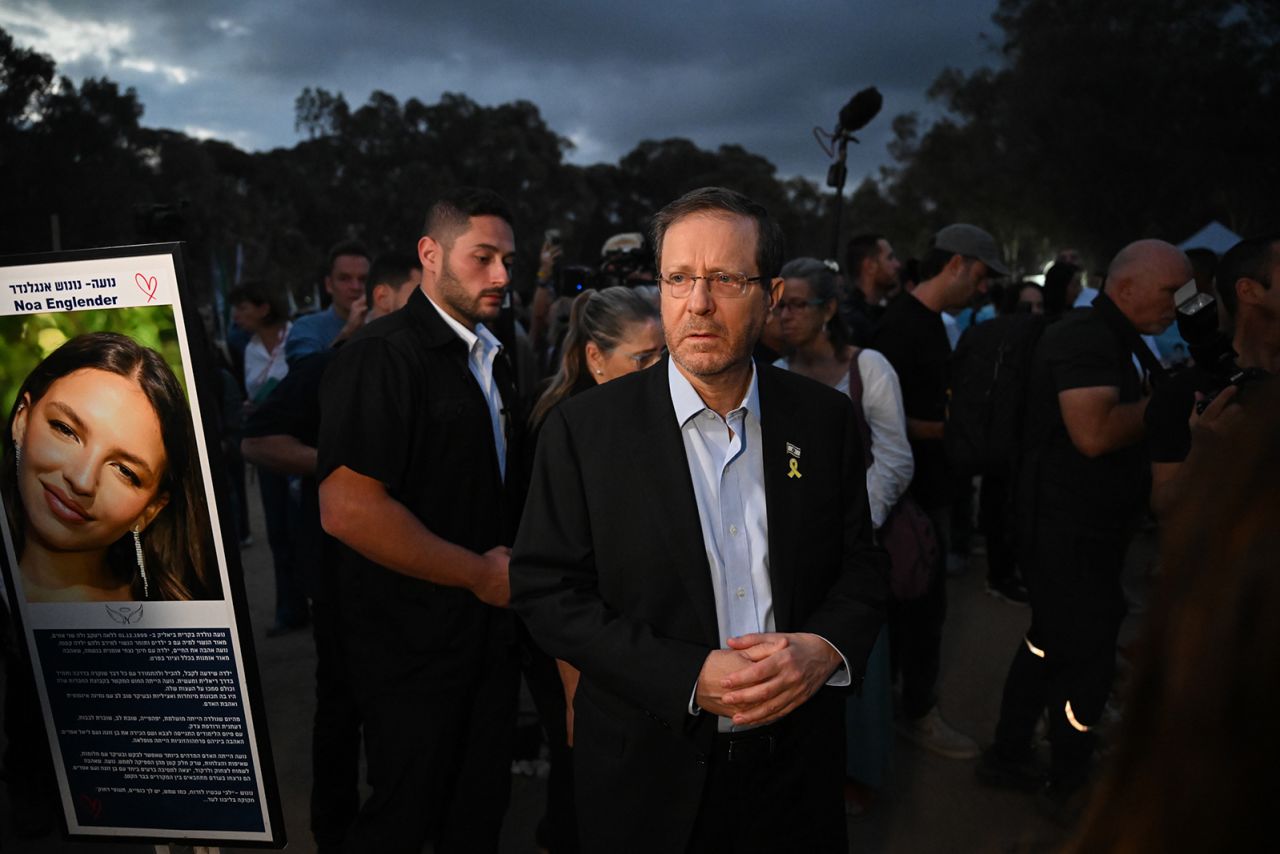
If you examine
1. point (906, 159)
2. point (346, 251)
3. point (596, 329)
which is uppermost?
point (906, 159)

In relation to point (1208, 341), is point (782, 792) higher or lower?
lower

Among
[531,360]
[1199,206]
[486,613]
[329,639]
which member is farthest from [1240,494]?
[1199,206]

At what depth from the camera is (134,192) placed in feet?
109

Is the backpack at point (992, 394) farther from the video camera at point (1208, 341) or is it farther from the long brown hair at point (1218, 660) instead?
the long brown hair at point (1218, 660)

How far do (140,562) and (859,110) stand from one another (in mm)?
6030

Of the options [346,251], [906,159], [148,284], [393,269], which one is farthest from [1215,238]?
[906,159]

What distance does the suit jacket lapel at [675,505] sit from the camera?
→ 6.33 ft

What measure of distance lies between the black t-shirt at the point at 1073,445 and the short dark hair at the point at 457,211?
85.3 inches

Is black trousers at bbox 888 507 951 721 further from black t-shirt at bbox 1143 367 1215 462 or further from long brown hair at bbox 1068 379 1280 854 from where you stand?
long brown hair at bbox 1068 379 1280 854

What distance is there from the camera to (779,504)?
2.02 metres

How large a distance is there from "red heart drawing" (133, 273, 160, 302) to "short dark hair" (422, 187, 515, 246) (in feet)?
3.05

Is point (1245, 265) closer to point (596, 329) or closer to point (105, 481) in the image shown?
point (596, 329)

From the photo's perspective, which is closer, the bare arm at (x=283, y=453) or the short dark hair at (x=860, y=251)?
the bare arm at (x=283, y=453)

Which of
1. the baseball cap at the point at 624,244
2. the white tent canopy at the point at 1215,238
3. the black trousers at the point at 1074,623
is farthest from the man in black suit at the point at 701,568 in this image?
the white tent canopy at the point at 1215,238
